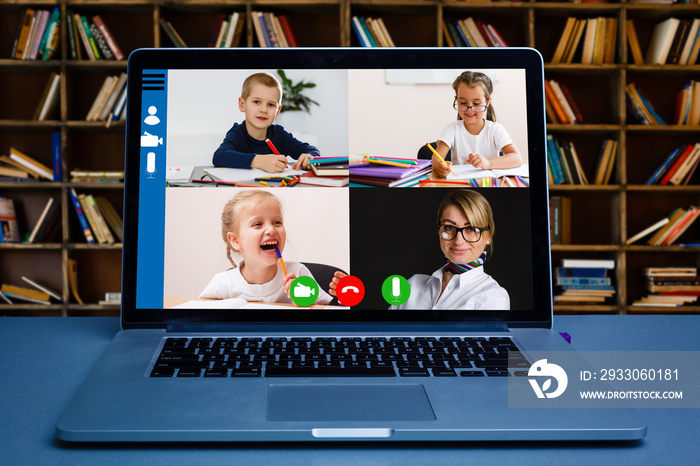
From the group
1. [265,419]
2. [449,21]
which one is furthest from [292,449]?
[449,21]

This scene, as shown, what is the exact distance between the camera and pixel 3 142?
117 inches

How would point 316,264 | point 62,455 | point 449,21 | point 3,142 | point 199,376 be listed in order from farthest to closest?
point 3,142 < point 449,21 < point 316,264 < point 199,376 < point 62,455

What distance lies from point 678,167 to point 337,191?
2.72m

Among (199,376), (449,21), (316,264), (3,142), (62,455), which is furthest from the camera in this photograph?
(3,142)

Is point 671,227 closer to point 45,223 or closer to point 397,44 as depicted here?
point 397,44

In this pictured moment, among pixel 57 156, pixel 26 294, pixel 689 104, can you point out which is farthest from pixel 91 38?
pixel 689 104

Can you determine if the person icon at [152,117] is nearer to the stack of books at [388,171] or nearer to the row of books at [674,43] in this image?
the stack of books at [388,171]

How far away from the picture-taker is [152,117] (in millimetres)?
727

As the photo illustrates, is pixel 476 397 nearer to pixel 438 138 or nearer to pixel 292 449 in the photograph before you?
pixel 292 449

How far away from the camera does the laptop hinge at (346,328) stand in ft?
2.31

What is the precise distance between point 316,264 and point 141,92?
336 millimetres

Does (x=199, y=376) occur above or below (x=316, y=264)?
below

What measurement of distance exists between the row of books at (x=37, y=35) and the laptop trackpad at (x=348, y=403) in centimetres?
285

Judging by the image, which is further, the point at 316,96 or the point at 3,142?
the point at 3,142
